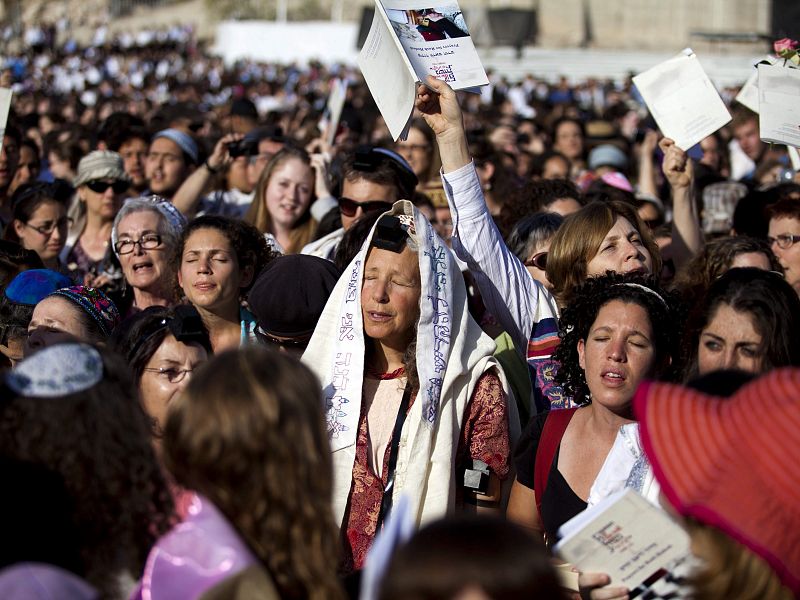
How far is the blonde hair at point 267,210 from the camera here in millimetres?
6656

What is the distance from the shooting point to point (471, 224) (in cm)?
423

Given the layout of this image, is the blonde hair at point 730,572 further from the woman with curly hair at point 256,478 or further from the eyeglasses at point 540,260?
the eyeglasses at point 540,260

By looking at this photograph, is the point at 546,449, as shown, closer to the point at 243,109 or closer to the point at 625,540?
the point at 625,540

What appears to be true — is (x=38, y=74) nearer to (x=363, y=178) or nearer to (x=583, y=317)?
(x=363, y=178)

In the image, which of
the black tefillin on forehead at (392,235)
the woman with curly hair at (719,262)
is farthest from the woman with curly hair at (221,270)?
the woman with curly hair at (719,262)

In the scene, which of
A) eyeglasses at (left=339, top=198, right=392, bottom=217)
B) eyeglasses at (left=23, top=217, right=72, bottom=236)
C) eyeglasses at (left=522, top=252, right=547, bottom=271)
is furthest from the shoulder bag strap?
eyeglasses at (left=23, top=217, right=72, bottom=236)

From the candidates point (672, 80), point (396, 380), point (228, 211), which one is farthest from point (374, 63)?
point (228, 211)

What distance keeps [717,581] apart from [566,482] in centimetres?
128

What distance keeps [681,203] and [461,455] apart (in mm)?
2771

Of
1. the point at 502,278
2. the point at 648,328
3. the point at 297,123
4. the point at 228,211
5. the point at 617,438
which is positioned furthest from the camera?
the point at 297,123

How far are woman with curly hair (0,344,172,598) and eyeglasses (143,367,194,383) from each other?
1.45m

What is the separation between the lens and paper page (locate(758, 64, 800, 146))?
5.27m

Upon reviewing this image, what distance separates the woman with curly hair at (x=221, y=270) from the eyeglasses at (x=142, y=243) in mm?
466

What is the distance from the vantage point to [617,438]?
346cm
